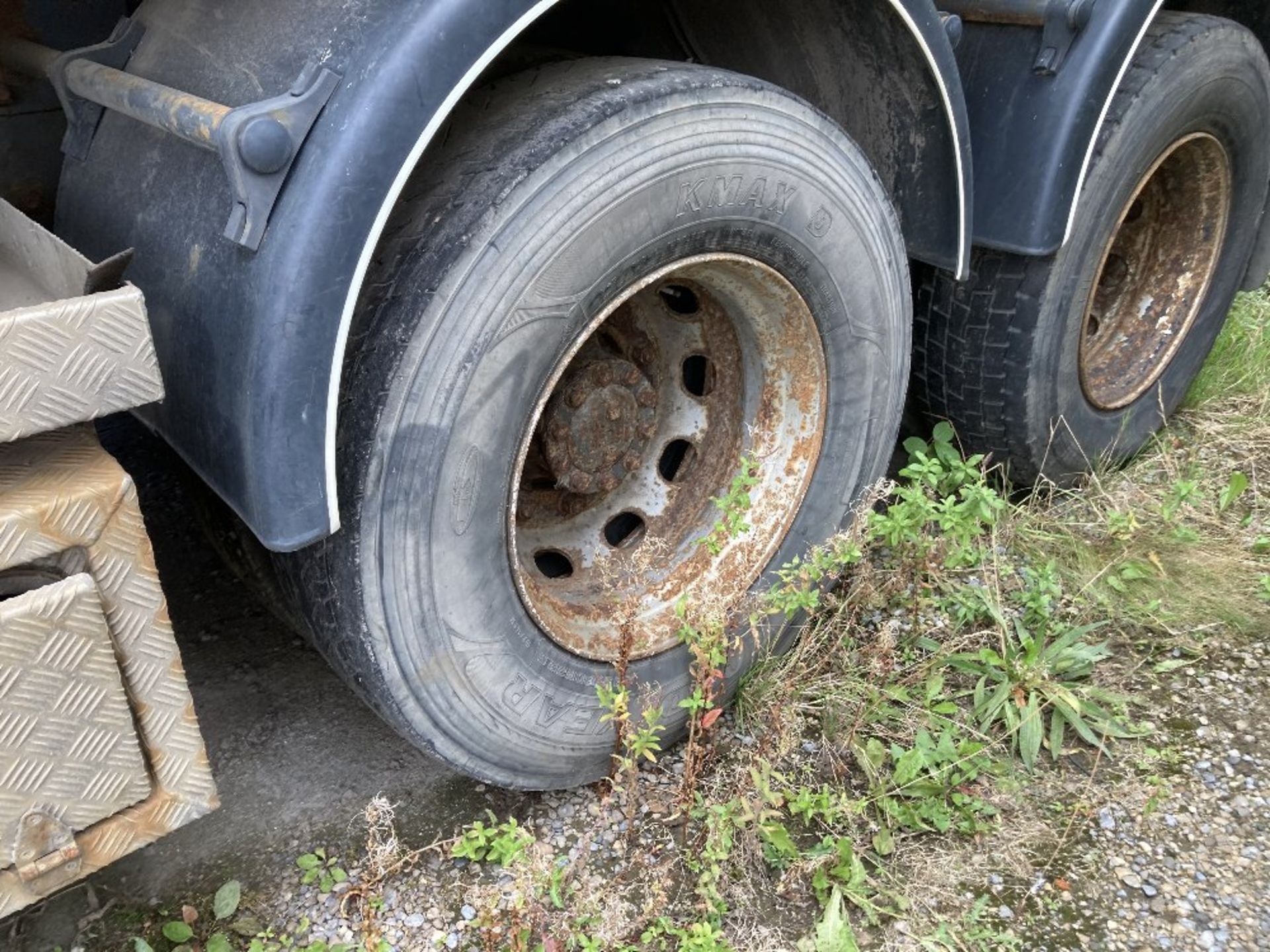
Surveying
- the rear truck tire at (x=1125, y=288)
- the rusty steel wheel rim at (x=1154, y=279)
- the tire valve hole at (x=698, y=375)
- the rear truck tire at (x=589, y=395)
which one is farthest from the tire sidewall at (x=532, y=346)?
the rusty steel wheel rim at (x=1154, y=279)

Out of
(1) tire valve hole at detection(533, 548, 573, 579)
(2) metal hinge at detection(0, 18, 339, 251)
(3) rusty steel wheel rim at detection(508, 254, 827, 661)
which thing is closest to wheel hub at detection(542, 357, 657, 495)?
(3) rusty steel wheel rim at detection(508, 254, 827, 661)

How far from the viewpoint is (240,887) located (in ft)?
5.84

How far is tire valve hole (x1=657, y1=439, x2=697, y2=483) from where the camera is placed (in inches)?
82.6

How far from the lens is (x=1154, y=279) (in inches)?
117

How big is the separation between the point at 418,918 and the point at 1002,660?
4.10 ft

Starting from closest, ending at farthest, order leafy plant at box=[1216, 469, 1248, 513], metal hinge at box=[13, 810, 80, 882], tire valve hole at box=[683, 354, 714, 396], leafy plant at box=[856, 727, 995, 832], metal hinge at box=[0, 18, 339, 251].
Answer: metal hinge at box=[0, 18, 339, 251] < metal hinge at box=[13, 810, 80, 882] < leafy plant at box=[856, 727, 995, 832] < tire valve hole at box=[683, 354, 714, 396] < leafy plant at box=[1216, 469, 1248, 513]

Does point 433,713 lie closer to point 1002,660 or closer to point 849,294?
point 849,294

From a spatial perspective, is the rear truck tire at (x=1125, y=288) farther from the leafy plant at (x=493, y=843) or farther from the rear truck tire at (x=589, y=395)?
the leafy plant at (x=493, y=843)

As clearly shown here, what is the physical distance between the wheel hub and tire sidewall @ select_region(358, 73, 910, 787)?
12.2 inches

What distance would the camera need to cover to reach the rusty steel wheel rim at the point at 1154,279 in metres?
2.86

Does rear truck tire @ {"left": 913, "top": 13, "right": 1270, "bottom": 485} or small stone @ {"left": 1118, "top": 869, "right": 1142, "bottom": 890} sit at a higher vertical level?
rear truck tire @ {"left": 913, "top": 13, "right": 1270, "bottom": 485}

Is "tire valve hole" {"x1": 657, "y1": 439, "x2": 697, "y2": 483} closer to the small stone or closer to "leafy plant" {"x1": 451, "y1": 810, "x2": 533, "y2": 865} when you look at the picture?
"leafy plant" {"x1": 451, "y1": 810, "x2": 533, "y2": 865}

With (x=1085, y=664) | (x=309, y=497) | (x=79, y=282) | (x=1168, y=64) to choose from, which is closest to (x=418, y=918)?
(x=309, y=497)

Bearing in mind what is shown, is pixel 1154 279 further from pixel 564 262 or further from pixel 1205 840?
pixel 564 262
